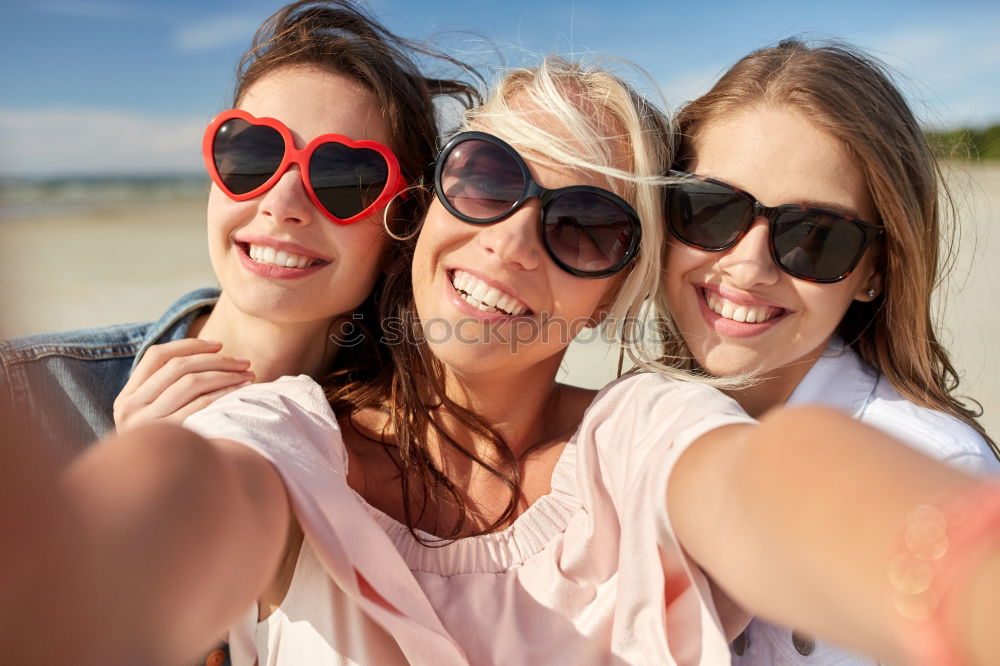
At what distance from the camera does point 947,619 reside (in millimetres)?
896

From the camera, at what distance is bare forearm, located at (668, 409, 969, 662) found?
1.02m

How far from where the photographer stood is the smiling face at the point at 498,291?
221cm

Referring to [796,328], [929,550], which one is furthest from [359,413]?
[929,550]

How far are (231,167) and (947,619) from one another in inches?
97.1

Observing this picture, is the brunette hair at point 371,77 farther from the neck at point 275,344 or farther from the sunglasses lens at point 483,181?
the sunglasses lens at point 483,181

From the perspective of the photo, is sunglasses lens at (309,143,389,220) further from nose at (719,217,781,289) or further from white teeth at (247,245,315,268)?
nose at (719,217,781,289)

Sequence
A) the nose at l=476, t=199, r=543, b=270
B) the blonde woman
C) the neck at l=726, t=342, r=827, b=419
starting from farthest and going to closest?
the neck at l=726, t=342, r=827, b=419
the nose at l=476, t=199, r=543, b=270
the blonde woman

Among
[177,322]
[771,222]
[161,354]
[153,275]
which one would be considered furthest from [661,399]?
[153,275]

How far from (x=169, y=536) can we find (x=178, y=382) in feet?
4.43

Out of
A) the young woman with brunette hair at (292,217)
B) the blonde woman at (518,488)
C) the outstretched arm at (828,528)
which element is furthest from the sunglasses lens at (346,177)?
the outstretched arm at (828,528)

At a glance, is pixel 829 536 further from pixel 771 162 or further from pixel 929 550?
pixel 771 162

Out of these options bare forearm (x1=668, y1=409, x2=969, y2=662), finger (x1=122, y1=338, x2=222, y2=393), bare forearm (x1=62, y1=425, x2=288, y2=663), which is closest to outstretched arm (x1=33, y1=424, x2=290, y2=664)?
bare forearm (x1=62, y1=425, x2=288, y2=663)

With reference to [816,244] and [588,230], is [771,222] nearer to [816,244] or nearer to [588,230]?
[816,244]

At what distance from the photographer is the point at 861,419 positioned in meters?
2.21
